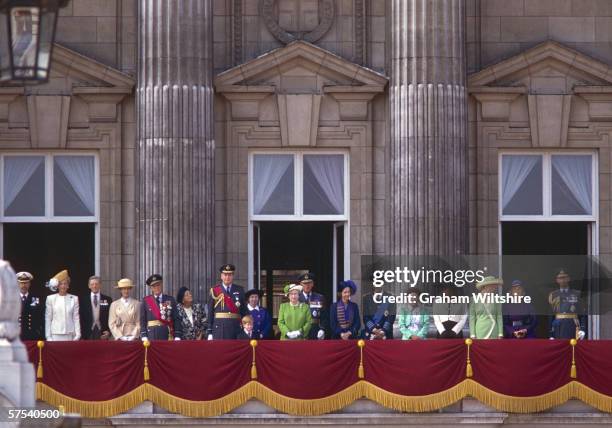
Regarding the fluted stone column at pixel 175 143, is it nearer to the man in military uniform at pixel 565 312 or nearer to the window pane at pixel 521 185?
the window pane at pixel 521 185

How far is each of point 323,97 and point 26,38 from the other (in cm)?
1786

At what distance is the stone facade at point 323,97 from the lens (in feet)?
116

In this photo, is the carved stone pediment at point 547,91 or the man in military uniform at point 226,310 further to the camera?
the carved stone pediment at point 547,91

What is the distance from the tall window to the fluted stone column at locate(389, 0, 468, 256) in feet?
19.7

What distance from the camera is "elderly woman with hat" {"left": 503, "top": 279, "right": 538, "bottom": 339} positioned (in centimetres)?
3102

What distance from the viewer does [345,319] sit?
30.5 m

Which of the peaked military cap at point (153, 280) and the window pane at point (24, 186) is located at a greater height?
the window pane at point (24, 186)

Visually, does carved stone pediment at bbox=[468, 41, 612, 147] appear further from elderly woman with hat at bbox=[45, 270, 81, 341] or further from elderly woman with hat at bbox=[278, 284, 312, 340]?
elderly woman with hat at bbox=[45, 270, 81, 341]

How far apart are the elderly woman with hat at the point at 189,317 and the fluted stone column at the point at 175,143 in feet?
7.32

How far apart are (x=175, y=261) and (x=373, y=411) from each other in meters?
5.96

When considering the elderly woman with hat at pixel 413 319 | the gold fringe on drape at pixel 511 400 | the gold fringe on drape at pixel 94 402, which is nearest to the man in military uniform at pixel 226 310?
the gold fringe on drape at pixel 94 402

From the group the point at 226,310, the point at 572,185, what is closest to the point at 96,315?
the point at 226,310

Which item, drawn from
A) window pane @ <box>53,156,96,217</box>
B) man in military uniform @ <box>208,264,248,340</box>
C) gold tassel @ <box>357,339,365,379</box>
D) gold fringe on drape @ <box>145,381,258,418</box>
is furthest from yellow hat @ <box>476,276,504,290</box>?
window pane @ <box>53,156,96,217</box>

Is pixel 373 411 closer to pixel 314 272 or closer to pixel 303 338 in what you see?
pixel 303 338
